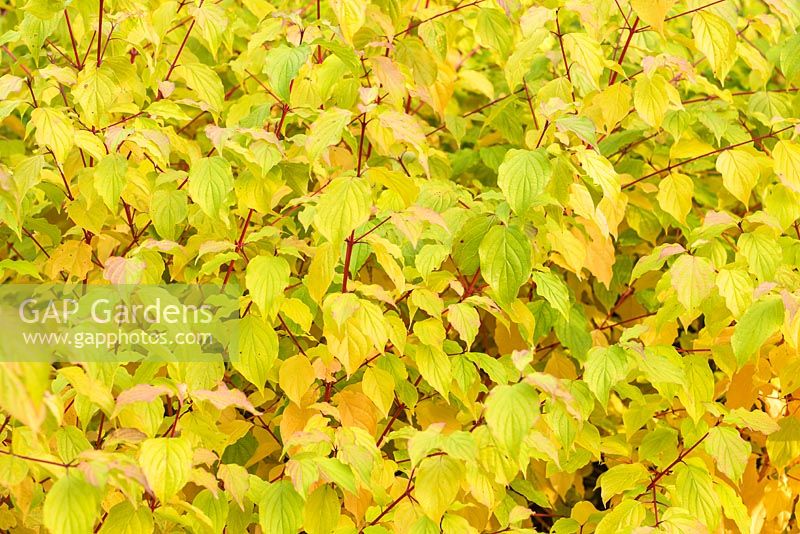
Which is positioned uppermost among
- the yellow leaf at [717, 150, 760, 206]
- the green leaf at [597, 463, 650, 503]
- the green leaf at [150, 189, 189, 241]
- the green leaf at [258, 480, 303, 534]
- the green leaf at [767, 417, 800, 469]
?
the green leaf at [150, 189, 189, 241]

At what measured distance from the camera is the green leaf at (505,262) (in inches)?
65.0

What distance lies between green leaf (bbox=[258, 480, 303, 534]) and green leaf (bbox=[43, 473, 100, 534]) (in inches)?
13.3

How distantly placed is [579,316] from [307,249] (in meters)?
0.77

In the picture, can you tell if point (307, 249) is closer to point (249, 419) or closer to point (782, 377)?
point (249, 419)

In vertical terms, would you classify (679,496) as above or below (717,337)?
below

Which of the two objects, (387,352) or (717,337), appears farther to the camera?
(717,337)

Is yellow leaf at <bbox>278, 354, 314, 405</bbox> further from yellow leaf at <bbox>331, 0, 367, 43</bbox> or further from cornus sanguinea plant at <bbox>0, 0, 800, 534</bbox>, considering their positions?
yellow leaf at <bbox>331, 0, 367, 43</bbox>

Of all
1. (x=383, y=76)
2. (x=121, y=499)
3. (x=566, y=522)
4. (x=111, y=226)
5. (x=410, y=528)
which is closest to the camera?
(x=410, y=528)

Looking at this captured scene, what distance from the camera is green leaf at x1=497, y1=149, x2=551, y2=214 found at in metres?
1.59

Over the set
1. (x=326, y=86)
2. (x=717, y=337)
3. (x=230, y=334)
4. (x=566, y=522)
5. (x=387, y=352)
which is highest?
(x=326, y=86)

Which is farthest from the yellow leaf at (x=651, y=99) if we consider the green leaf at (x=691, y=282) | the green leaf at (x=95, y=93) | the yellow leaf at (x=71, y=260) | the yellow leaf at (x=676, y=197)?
the yellow leaf at (x=71, y=260)

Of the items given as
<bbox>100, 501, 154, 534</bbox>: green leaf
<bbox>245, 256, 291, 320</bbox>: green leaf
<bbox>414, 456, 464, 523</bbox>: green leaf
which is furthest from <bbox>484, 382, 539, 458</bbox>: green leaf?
<bbox>100, 501, 154, 534</bbox>: green leaf

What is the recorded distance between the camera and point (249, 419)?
79.1 inches

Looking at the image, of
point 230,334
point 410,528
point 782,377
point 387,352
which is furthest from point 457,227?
point 782,377
